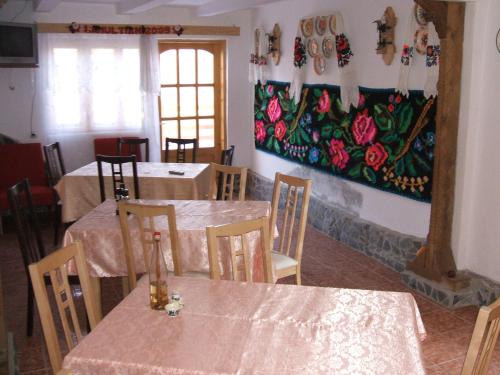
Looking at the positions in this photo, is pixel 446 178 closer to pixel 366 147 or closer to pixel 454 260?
pixel 454 260

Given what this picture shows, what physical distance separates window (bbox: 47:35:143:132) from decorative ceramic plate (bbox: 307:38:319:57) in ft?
7.17

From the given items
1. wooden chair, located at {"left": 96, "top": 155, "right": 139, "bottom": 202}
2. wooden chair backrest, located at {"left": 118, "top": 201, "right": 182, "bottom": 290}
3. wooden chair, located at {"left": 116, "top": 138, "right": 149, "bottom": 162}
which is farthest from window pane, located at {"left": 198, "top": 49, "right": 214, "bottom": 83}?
wooden chair backrest, located at {"left": 118, "top": 201, "right": 182, "bottom": 290}

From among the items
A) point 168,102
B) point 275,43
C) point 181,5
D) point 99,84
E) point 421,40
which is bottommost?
point 168,102

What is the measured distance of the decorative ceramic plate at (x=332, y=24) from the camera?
519 cm

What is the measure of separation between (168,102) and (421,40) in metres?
3.71

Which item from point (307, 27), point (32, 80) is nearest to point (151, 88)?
point (32, 80)

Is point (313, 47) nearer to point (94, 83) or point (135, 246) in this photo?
point (94, 83)

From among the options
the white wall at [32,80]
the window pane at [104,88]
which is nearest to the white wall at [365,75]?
the white wall at [32,80]

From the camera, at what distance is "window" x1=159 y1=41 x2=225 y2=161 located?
7.02 meters

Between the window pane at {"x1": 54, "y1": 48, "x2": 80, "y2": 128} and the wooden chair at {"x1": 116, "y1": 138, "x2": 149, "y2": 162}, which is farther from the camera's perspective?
the window pane at {"x1": 54, "y1": 48, "x2": 80, "y2": 128}

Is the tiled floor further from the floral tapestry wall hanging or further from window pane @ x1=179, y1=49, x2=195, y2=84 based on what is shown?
window pane @ x1=179, y1=49, x2=195, y2=84

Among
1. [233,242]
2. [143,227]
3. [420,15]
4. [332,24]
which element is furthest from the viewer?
[332,24]

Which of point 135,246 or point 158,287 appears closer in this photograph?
point 158,287

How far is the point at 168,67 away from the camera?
7004mm
